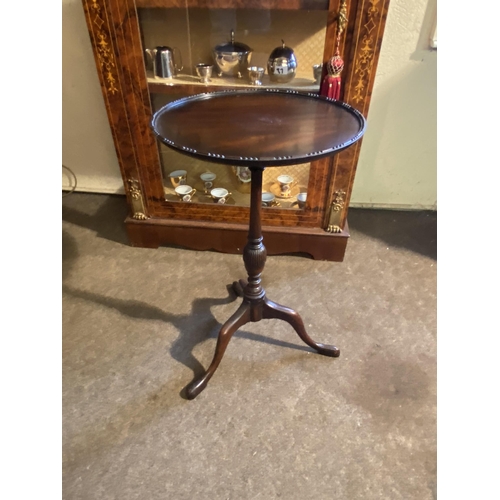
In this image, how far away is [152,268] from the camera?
1.92 meters

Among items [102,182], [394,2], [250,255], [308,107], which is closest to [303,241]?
[250,255]

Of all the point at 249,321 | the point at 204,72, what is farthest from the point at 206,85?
the point at 249,321

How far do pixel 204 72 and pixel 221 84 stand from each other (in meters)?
0.09

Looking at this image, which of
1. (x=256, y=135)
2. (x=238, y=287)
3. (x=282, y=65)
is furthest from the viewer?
(x=238, y=287)

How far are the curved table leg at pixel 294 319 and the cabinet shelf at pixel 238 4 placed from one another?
1.05 metres

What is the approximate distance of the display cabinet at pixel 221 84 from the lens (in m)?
1.46

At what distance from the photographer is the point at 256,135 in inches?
43.4

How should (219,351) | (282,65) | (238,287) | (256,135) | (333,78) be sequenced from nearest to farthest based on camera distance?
1. (256,135)
2. (219,351)
3. (333,78)
4. (282,65)
5. (238,287)

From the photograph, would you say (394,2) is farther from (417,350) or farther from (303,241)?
(417,350)

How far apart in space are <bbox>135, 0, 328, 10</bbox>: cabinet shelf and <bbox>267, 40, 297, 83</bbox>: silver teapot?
15 cm

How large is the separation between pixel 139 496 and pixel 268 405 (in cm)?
46

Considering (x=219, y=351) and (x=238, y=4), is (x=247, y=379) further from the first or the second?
(x=238, y=4)

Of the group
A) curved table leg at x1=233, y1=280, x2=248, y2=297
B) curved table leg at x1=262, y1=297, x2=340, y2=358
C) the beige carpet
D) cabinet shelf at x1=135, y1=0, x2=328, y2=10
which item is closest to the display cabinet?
cabinet shelf at x1=135, y1=0, x2=328, y2=10

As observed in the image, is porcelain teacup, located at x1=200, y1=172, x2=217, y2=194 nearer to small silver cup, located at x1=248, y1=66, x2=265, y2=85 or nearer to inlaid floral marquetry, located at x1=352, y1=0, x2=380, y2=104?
small silver cup, located at x1=248, y1=66, x2=265, y2=85
